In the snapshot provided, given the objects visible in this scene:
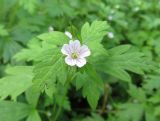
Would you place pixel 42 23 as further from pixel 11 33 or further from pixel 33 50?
pixel 33 50

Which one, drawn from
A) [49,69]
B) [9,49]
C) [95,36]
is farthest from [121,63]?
[9,49]

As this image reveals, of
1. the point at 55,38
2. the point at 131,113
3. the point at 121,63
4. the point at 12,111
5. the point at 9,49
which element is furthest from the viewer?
the point at 9,49

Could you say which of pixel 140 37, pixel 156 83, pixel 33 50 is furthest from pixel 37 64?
pixel 140 37

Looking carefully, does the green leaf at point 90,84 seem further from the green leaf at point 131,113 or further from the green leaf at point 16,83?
the green leaf at point 131,113

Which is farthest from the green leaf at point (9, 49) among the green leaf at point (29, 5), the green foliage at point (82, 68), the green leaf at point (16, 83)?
the green leaf at point (16, 83)

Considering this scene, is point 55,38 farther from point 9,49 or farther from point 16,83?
point 9,49
